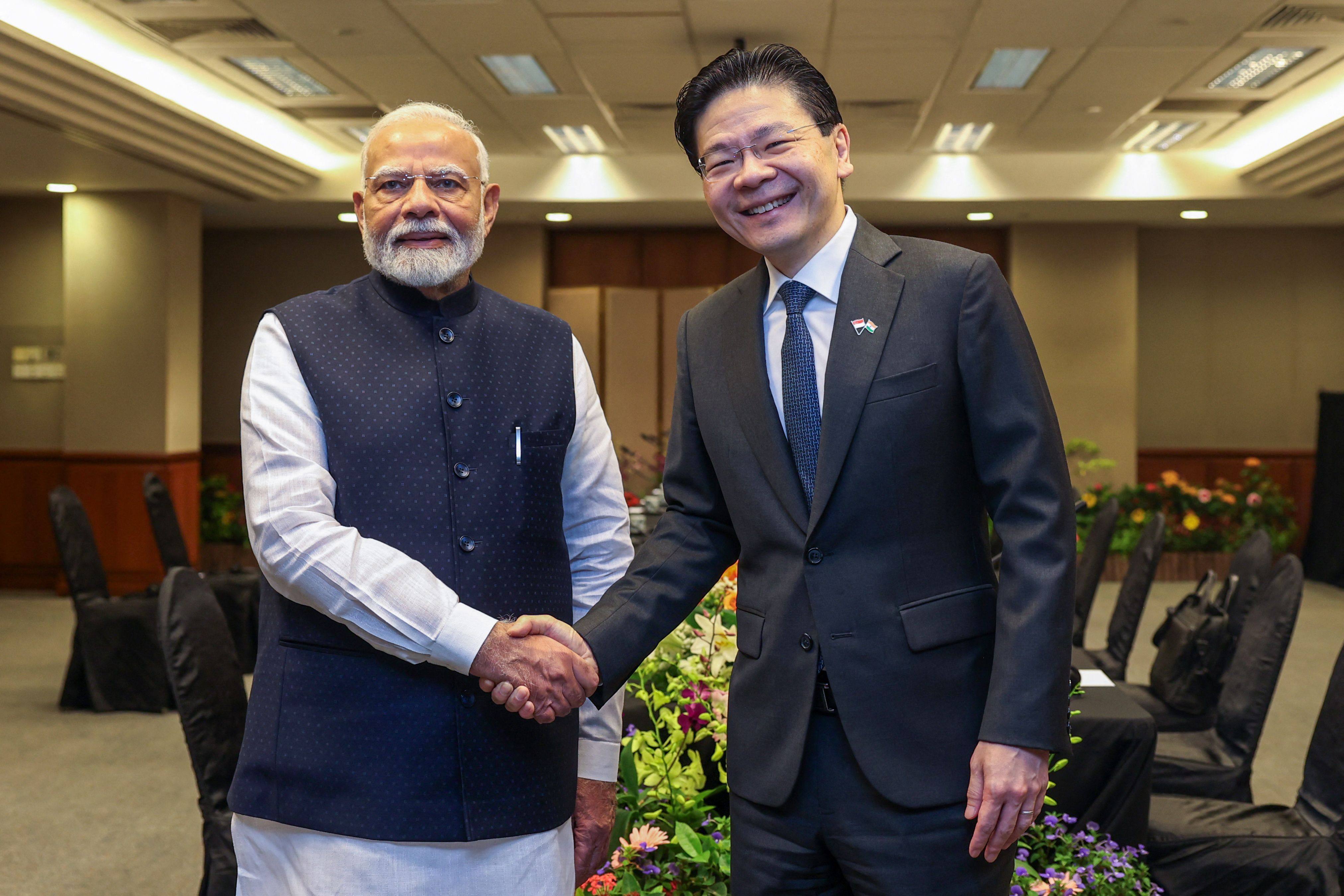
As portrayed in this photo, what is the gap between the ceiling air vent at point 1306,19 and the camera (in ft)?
19.5

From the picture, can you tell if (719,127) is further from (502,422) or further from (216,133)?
(216,133)

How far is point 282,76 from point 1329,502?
9.35 meters

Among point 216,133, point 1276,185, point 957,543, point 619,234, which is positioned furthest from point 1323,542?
point 957,543

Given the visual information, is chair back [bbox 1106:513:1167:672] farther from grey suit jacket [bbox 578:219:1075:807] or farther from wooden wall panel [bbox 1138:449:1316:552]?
wooden wall panel [bbox 1138:449:1316:552]

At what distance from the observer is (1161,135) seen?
9.02m

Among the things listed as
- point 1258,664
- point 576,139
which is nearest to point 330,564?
point 1258,664

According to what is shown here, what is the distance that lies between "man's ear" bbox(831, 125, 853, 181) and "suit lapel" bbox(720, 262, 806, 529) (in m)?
0.17

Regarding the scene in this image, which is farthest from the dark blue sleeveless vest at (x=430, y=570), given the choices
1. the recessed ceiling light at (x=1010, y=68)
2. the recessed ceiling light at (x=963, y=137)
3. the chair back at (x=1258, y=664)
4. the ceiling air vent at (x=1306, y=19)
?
the recessed ceiling light at (x=963, y=137)

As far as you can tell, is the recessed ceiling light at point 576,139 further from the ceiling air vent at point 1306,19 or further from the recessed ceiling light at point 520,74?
the ceiling air vent at point 1306,19

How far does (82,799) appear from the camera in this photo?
4430 mm

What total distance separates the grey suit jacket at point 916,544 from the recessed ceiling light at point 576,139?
24.2ft

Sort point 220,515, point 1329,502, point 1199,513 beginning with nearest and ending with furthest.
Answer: point 1199,513
point 1329,502
point 220,515

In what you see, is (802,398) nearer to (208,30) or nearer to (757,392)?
(757,392)

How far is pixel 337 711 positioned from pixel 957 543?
902 mm
